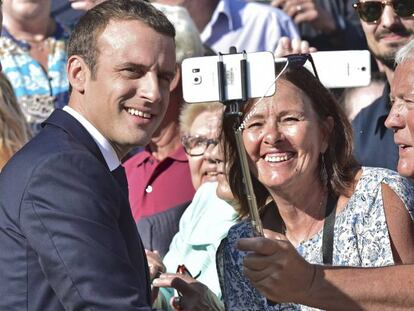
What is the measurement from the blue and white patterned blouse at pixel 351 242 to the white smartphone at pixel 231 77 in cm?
96

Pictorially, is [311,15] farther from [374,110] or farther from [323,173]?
[323,173]

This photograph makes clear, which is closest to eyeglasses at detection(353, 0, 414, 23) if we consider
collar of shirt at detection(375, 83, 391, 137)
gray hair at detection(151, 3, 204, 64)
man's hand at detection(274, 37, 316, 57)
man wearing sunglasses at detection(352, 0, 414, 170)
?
man wearing sunglasses at detection(352, 0, 414, 170)

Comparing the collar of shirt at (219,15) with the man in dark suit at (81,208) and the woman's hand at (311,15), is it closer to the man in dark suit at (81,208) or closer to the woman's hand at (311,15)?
the woman's hand at (311,15)

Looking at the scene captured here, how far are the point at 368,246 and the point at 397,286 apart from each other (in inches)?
15.3

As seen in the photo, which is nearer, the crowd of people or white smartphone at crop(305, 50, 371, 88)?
the crowd of people

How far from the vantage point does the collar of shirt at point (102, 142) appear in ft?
11.1

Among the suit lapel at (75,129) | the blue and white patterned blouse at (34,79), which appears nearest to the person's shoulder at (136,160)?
the blue and white patterned blouse at (34,79)

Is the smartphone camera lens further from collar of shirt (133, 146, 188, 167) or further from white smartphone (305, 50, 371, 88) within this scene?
collar of shirt (133, 146, 188, 167)

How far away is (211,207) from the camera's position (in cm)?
475

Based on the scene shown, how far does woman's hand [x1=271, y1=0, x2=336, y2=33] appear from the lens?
6.72 m

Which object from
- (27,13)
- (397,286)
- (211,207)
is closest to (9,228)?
(397,286)

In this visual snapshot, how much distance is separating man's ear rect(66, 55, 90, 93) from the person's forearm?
0.95 meters

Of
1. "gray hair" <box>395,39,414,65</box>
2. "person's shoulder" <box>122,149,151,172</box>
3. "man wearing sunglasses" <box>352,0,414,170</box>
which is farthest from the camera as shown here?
"person's shoulder" <box>122,149,151,172</box>

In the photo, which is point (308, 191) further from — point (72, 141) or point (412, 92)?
point (72, 141)
